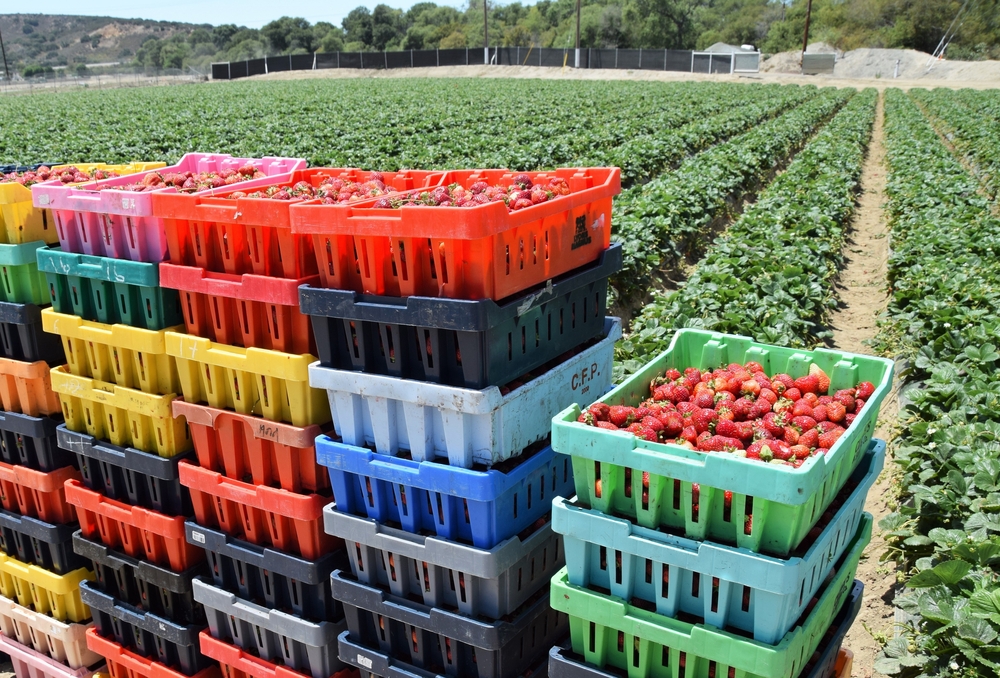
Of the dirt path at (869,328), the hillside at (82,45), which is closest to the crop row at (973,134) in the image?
the dirt path at (869,328)

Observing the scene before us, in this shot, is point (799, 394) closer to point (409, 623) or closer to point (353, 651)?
point (409, 623)

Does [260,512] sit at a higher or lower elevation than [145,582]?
higher

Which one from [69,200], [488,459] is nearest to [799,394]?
[488,459]

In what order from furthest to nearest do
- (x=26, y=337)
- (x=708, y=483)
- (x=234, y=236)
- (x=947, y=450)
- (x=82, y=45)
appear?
(x=82, y=45) → (x=947, y=450) → (x=26, y=337) → (x=234, y=236) → (x=708, y=483)

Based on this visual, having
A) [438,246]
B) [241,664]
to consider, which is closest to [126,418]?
[241,664]

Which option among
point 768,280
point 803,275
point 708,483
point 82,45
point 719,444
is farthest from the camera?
point 82,45

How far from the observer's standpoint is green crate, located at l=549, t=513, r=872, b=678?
2.38 meters

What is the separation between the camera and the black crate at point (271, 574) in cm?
331

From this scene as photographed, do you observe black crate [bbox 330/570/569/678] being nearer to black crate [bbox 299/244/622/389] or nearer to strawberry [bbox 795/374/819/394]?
black crate [bbox 299/244/622/389]

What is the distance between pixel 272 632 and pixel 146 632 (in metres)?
0.79

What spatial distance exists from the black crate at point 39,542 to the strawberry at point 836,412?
3627 millimetres

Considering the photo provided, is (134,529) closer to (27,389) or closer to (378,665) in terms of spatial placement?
(27,389)

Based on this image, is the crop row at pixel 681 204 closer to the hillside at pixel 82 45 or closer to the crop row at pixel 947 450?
the crop row at pixel 947 450

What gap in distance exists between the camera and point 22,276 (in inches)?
155
